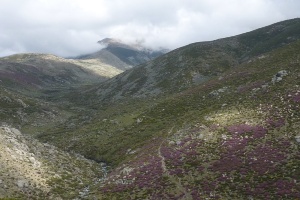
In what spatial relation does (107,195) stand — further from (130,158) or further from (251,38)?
(251,38)

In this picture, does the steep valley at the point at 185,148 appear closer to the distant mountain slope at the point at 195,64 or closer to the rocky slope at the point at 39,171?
the rocky slope at the point at 39,171

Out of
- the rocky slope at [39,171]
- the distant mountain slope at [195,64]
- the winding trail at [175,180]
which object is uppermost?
the distant mountain slope at [195,64]

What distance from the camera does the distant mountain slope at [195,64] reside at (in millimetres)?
123125

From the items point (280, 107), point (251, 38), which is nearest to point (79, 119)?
point (280, 107)

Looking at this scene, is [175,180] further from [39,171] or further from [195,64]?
[195,64]

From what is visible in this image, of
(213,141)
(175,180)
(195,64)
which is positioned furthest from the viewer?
(195,64)

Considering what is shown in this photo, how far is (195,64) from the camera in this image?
432 ft

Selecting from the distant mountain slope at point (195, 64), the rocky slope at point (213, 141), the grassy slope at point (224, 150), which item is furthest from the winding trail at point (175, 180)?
the distant mountain slope at point (195, 64)

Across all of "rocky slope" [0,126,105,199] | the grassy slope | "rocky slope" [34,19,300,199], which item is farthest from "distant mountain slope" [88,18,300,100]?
"rocky slope" [0,126,105,199]

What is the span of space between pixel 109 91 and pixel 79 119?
140 feet

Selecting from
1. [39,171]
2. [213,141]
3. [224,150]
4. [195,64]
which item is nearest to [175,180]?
[224,150]

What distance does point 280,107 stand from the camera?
187 feet

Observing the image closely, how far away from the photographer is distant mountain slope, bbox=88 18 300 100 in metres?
123

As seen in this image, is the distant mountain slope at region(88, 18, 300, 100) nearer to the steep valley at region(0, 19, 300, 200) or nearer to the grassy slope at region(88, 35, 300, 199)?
the steep valley at region(0, 19, 300, 200)
